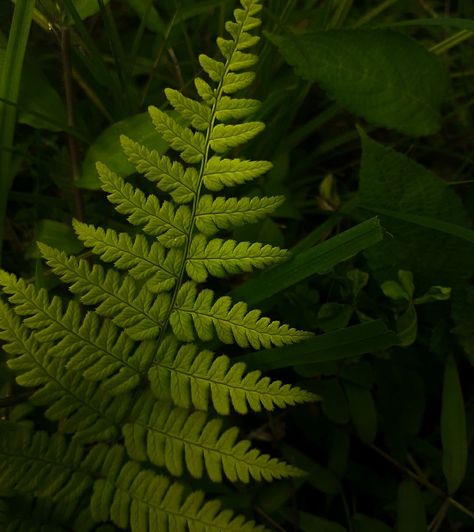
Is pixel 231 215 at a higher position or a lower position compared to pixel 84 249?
higher

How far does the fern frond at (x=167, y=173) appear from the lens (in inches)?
42.6

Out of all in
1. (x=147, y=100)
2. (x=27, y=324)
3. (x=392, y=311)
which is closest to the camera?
(x=27, y=324)

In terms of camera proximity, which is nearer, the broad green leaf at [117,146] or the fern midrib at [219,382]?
the fern midrib at [219,382]

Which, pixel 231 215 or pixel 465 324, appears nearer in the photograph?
pixel 231 215

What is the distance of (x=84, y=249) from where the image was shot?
1538mm

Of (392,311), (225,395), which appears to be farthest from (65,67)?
(392,311)

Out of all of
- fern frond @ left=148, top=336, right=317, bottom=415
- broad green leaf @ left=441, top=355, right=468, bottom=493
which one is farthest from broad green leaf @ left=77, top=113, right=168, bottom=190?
broad green leaf @ left=441, top=355, right=468, bottom=493

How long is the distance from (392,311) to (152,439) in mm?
759

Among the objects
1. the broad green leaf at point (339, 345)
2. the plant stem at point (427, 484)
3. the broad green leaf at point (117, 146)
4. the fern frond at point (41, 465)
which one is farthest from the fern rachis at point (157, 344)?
the plant stem at point (427, 484)

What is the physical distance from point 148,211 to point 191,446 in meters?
0.47

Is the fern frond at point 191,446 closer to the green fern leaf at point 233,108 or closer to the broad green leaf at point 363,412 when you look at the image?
the broad green leaf at point 363,412

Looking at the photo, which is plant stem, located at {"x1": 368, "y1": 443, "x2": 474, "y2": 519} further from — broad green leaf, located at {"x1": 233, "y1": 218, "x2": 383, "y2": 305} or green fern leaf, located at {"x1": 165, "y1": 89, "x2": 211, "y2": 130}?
green fern leaf, located at {"x1": 165, "y1": 89, "x2": 211, "y2": 130}

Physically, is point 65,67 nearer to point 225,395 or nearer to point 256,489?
point 225,395

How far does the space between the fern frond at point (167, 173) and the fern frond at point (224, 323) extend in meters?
0.19
